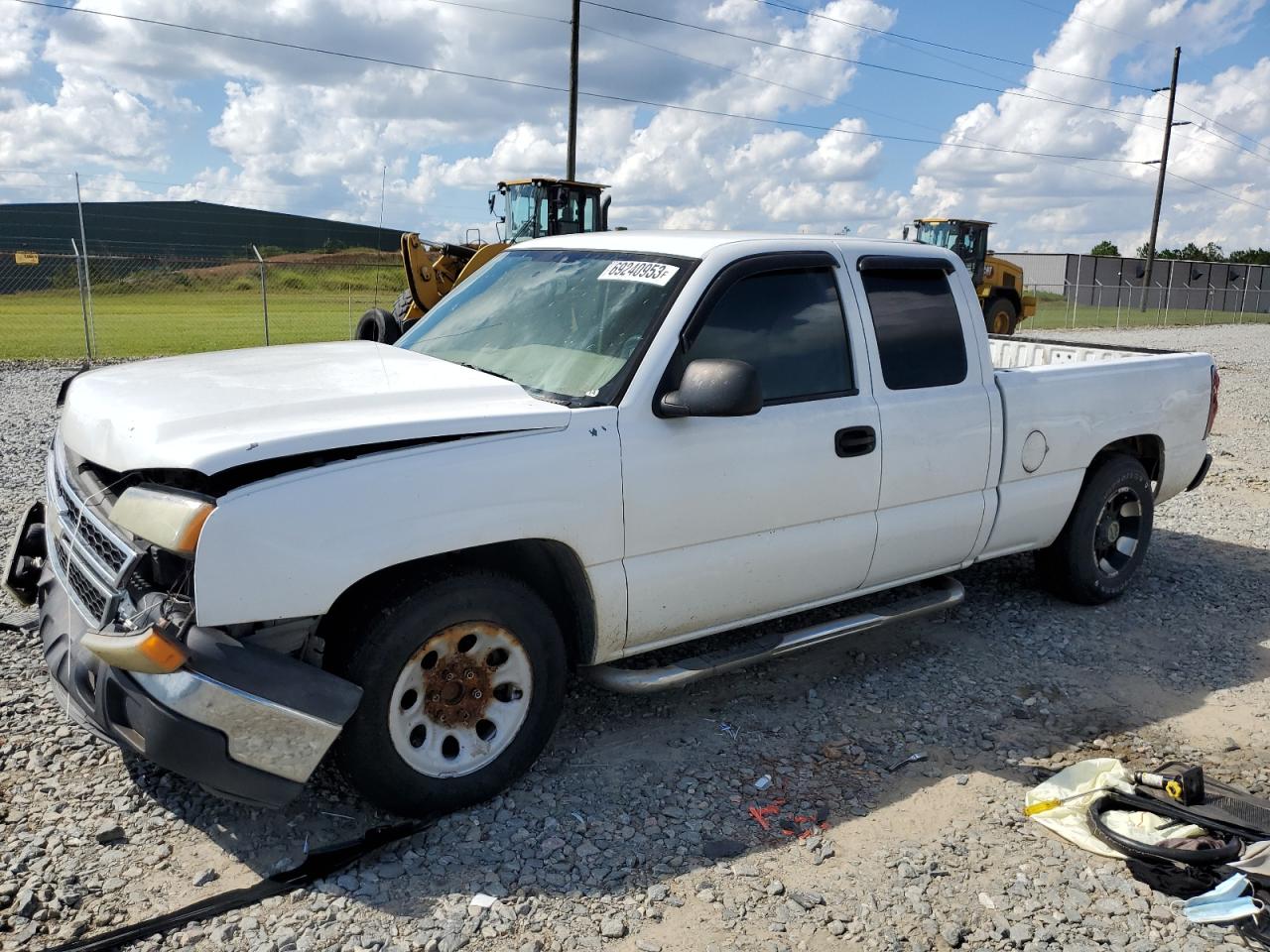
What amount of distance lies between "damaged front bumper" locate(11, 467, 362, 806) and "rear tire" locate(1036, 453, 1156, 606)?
411 cm

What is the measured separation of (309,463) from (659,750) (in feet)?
6.03

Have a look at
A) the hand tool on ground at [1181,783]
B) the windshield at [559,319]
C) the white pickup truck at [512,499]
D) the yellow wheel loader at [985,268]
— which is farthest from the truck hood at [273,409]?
the yellow wheel loader at [985,268]

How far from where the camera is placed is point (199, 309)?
98.7ft

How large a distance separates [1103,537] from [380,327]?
4289 millimetres

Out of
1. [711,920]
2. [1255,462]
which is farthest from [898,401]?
[1255,462]

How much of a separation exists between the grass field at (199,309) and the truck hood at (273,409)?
52.1ft

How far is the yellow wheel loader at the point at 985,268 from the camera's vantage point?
2456cm

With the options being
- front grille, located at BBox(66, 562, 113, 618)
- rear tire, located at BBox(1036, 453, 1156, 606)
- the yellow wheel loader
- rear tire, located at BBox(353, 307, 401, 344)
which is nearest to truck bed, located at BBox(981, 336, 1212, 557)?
rear tire, located at BBox(1036, 453, 1156, 606)

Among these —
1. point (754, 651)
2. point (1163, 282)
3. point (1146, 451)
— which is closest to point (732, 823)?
point (754, 651)

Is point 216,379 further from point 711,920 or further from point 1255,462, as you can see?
point 1255,462

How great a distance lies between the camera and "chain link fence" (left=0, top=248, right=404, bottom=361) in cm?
2039

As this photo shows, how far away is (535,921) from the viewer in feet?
9.86

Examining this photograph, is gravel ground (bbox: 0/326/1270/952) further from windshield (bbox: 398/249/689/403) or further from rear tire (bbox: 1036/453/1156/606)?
windshield (bbox: 398/249/689/403)

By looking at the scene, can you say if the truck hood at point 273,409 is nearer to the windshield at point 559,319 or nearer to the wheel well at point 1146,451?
the windshield at point 559,319
